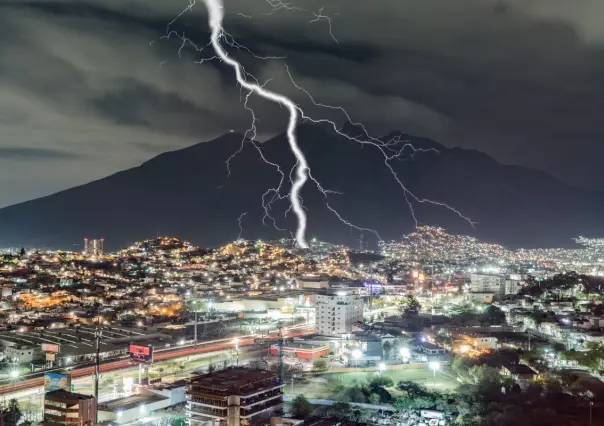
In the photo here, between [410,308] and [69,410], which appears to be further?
[410,308]

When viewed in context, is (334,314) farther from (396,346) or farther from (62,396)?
(62,396)

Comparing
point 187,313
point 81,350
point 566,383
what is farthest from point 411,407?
point 187,313

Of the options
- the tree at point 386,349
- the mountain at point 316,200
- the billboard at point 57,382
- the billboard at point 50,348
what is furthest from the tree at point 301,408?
the mountain at point 316,200

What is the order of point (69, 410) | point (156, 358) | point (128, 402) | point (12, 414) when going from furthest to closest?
1. point (156, 358)
2. point (128, 402)
3. point (12, 414)
4. point (69, 410)

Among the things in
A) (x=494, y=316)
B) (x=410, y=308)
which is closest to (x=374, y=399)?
(x=494, y=316)

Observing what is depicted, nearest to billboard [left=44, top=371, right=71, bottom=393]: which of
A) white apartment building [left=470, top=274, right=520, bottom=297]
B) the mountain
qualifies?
white apartment building [left=470, top=274, right=520, bottom=297]

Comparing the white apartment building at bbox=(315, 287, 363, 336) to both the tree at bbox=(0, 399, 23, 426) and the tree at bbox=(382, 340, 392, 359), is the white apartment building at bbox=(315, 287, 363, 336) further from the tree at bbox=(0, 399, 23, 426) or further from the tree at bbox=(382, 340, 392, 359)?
the tree at bbox=(0, 399, 23, 426)
